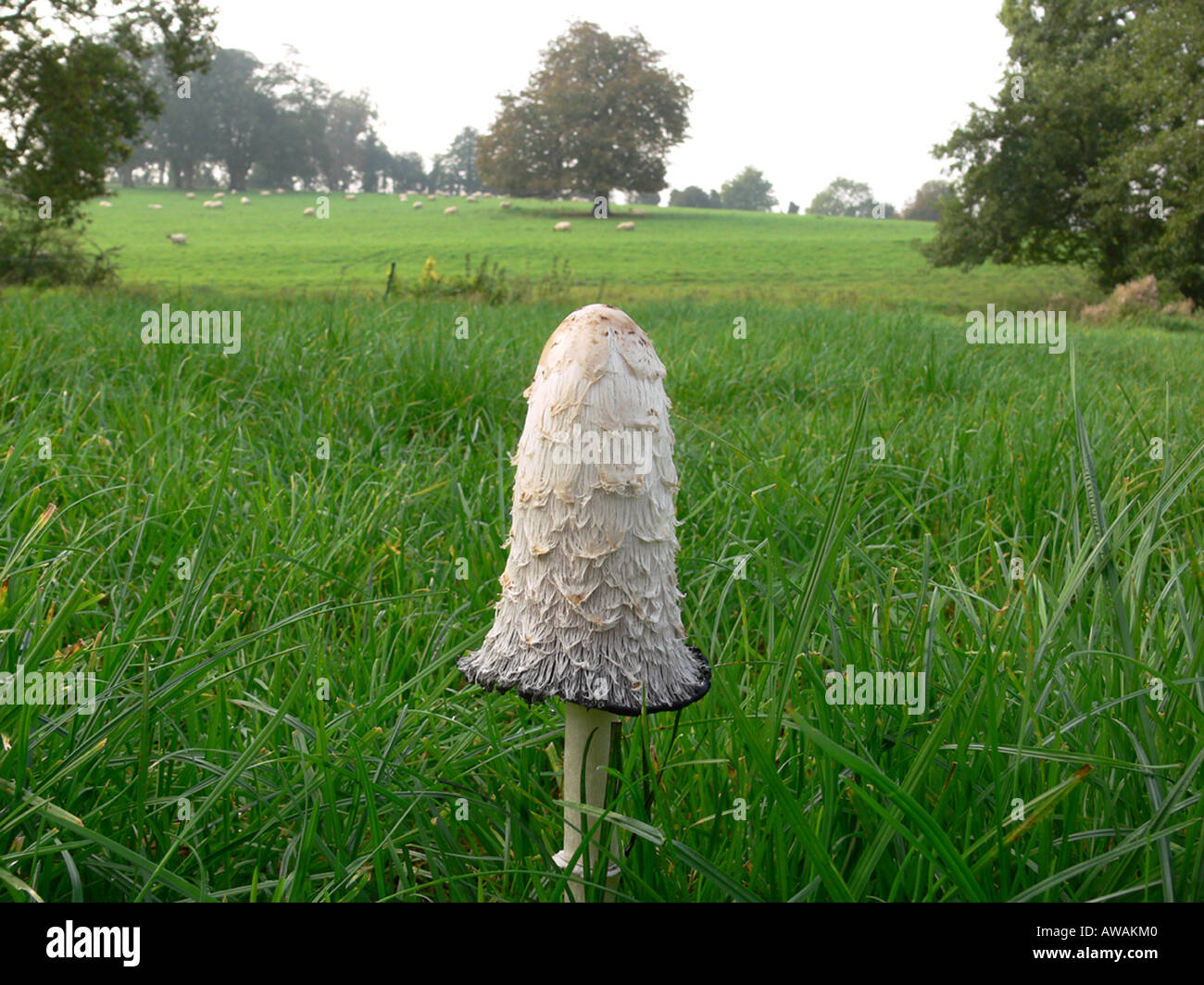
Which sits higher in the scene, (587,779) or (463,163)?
(463,163)

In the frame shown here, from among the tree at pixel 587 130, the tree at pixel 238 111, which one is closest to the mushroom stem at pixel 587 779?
the tree at pixel 587 130

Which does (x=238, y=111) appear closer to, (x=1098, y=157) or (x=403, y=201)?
(x=403, y=201)

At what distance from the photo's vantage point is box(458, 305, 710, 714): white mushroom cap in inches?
49.4

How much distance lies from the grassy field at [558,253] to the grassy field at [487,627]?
12842 millimetres

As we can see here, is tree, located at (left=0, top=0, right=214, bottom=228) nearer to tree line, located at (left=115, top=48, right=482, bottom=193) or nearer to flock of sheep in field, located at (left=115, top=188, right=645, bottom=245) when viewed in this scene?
flock of sheep in field, located at (left=115, top=188, right=645, bottom=245)

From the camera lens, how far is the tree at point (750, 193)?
8112 cm

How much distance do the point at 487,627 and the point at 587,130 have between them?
5061cm

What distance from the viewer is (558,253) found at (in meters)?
32.9

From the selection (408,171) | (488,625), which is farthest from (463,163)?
(488,625)

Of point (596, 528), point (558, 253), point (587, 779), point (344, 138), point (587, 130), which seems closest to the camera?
point (596, 528)

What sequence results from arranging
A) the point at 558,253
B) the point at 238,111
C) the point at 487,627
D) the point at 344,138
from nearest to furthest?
1. the point at 487,627
2. the point at 558,253
3. the point at 238,111
4. the point at 344,138

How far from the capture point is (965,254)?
85.8 feet

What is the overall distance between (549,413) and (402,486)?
7.37ft

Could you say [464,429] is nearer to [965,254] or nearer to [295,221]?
[965,254]
